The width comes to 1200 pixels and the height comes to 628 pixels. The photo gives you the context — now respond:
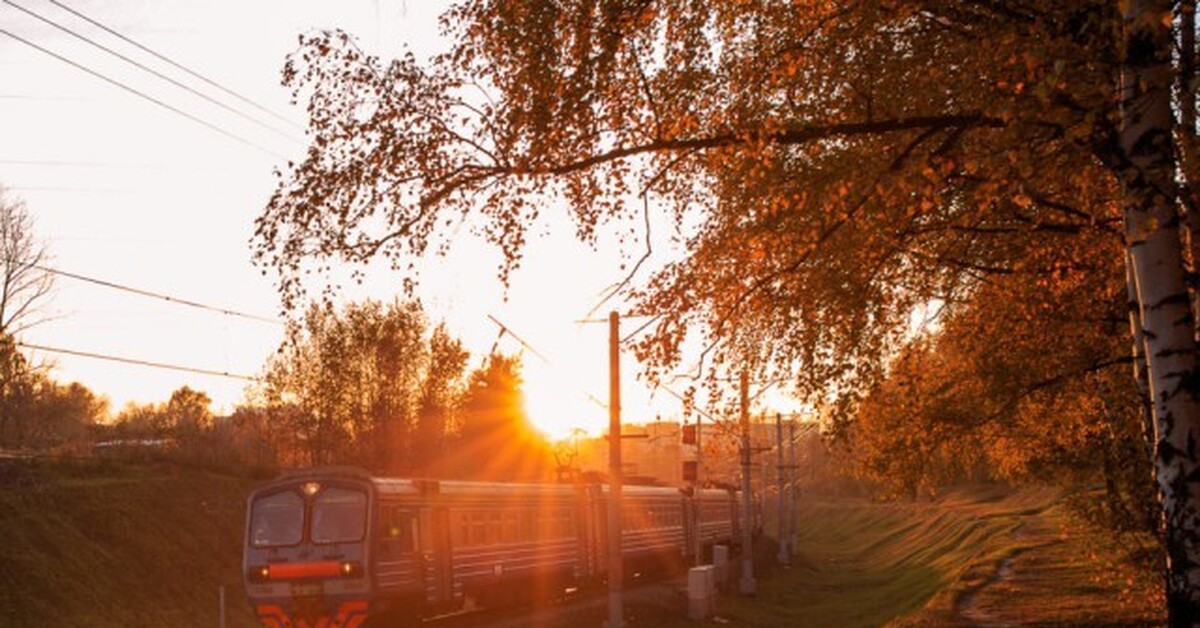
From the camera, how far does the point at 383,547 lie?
20891 millimetres

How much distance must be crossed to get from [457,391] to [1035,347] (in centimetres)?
3484

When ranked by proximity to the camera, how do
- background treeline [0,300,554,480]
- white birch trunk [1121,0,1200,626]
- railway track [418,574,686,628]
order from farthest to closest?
background treeline [0,300,554,480] < railway track [418,574,686,628] < white birch trunk [1121,0,1200,626]

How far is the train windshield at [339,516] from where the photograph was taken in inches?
821

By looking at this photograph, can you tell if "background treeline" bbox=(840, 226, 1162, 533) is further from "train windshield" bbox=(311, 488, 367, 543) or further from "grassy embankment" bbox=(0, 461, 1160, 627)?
"train windshield" bbox=(311, 488, 367, 543)

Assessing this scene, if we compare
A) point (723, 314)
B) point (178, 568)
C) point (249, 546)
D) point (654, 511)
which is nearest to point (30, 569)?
point (178, 568)

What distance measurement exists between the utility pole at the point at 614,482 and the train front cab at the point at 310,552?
526cm

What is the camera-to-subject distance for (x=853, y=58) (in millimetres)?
10703

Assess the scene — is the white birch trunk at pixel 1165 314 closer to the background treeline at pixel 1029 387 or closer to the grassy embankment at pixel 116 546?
the background treeline at pixel 1029 387

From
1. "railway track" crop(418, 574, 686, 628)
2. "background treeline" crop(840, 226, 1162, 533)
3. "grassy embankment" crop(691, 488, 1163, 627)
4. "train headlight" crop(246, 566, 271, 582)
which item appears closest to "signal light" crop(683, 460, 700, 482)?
"railway track" crop(418, 574, 686, 628)

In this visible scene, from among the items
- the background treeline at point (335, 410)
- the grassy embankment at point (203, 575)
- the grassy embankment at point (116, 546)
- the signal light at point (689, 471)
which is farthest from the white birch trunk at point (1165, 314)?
the background treeline at point (335, 410)

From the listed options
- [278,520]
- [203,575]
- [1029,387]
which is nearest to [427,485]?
[278,520]

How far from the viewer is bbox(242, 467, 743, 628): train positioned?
20.7m

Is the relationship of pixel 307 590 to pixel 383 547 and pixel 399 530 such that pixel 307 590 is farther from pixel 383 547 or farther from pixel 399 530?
pixel 399 530

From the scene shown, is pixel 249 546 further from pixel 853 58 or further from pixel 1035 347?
pixel 853 58
